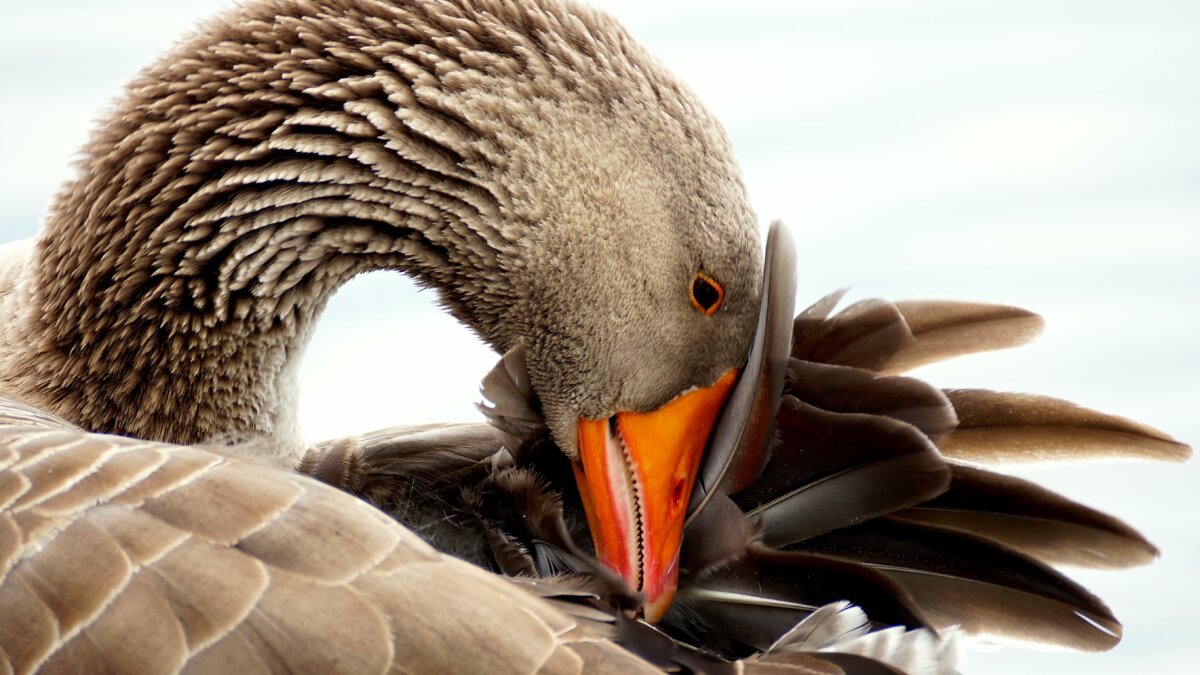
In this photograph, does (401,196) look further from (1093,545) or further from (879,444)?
(1093,545)

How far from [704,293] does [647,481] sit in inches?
16.9

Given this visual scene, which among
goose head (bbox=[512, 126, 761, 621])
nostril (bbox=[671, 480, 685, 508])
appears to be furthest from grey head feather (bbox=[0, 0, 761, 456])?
nostril (bbox=[671, 480, 685, 508])

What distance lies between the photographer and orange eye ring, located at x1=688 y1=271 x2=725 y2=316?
3.08 metres

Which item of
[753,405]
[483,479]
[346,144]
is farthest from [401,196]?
[753,405]

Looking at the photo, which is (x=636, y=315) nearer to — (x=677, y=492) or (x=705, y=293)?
(x=705, y=293)

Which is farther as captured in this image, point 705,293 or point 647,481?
point 705,293

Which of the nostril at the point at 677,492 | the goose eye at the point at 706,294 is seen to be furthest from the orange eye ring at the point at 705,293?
the nostril at the point at 677,492

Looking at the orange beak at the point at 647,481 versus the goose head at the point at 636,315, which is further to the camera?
the goose head at the point at 636,315

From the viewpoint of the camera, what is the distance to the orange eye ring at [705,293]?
10.1ft

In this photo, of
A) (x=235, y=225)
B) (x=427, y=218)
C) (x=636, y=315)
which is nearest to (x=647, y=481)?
(x=636, y=315)

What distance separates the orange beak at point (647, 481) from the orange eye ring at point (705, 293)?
15 cm

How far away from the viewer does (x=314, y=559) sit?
2.04 metres

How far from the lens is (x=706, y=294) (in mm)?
3094

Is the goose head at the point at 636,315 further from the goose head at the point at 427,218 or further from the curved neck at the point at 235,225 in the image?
the curved neck at the point at 235,225
